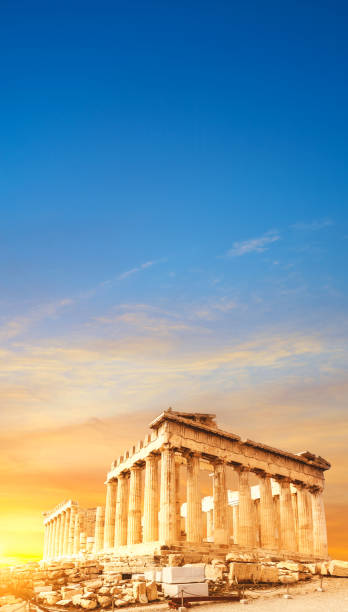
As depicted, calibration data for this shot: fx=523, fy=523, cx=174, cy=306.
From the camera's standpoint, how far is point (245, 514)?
3169 centimetres

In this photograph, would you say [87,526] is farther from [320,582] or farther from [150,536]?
[320,582]

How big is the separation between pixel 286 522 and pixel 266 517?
2214 mm

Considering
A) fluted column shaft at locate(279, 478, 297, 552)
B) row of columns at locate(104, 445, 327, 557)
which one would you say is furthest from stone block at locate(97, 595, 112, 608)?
fluted column shaft at locate(279, 478, 297, 552)

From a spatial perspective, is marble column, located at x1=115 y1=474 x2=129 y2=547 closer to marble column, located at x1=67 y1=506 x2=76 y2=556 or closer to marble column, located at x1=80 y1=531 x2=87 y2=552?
marble column, located at x1=80 y1=531 x2=87 y2=552

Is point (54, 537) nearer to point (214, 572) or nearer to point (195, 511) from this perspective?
point (195, 511)

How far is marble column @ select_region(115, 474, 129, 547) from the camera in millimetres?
33438

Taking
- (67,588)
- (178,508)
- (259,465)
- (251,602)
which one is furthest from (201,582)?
(259,465)

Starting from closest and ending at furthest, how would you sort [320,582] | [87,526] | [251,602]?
[251,602]
[320,582]
[87,526]

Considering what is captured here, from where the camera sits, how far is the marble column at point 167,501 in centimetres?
2650

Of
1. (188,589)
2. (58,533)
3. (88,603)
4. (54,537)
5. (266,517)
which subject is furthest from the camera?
(54,537)

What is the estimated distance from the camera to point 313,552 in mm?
35844

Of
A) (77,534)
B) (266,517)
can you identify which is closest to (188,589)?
(266,517)

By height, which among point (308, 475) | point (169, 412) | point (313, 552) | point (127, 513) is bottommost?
point (313, 552)

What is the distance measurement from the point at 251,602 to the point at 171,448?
1250cm
